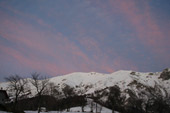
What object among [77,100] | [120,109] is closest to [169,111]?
[120,109]

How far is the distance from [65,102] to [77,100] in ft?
104

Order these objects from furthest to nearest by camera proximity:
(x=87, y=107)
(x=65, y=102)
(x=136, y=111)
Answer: (x=87, y=107), (x=136, y=111), (x=65, y=102)

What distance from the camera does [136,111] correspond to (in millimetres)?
118500

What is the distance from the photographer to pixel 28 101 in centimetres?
12325

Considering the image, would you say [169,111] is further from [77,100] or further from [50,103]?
[50,103]

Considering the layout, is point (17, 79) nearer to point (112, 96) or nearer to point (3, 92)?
point (3, 92)

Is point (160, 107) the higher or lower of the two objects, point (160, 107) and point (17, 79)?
the lower

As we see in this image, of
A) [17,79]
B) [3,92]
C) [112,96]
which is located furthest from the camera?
[112,96]

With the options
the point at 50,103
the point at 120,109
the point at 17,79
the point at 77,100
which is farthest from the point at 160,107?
the point at 17,79

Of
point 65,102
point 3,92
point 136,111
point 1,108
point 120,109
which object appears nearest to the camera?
point 1,108

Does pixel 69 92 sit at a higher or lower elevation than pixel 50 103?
higher

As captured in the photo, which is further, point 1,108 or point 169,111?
point 169,111

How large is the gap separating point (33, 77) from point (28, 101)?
80.7 meters

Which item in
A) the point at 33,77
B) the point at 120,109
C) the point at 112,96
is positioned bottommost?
the point at 120,109
